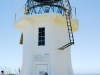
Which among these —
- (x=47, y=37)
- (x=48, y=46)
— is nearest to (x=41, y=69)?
(x=48, y=46)

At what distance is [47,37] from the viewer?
48.5 feet

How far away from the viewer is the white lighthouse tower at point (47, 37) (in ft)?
47.3

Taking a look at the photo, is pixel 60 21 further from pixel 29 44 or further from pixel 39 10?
pixel 29 44

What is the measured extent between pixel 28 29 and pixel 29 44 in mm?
1419

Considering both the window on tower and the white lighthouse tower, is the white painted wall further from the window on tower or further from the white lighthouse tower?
the window on tower

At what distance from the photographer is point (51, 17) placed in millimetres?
14445

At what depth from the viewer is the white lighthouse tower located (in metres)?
14.4

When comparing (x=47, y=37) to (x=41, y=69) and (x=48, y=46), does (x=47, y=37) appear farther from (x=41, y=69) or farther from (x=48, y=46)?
(x=41, y=69)

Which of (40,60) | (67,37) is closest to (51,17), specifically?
(67,37)

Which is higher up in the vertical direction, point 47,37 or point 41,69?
point 47,37

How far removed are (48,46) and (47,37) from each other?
29.3 inches

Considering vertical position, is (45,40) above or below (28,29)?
below

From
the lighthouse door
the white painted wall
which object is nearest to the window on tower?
the white painted wall

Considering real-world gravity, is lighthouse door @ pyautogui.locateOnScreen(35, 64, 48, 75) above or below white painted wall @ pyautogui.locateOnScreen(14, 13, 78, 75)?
below
